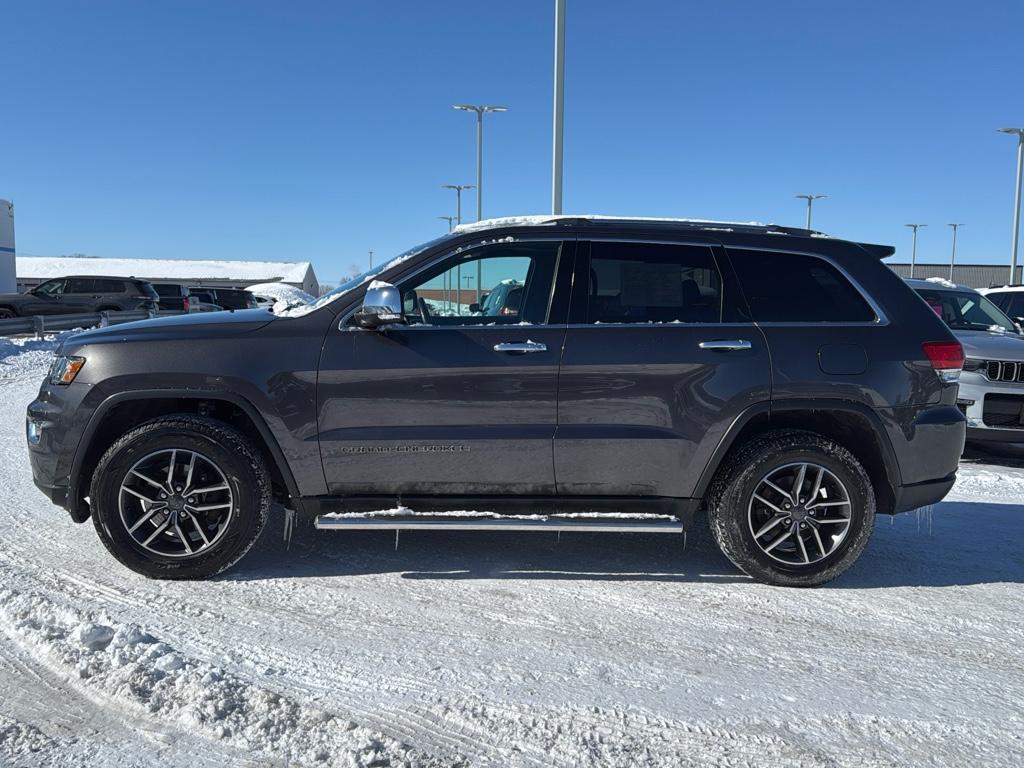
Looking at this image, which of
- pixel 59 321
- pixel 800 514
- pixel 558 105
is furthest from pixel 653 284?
pixel 59 321

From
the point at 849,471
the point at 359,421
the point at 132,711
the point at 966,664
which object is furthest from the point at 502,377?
the point at 966,664

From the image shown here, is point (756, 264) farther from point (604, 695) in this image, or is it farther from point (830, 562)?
point (604, 695)

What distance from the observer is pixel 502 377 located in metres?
3.93

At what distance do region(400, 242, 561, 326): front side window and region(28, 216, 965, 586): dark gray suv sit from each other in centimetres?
2

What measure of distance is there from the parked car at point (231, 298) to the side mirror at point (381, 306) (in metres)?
29.5

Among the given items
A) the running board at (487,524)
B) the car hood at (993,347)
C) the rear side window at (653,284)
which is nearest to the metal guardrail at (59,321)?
the running board at (487,524)

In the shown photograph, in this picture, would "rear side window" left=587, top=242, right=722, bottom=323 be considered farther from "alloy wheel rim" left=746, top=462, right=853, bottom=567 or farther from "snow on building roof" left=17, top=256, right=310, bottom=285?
"snow on building roof" left=17, top=256, right=310, bottom=285

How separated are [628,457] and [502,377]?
0.76 m

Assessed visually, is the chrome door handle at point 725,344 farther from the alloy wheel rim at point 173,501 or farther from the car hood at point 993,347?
the car hood at point 993,347

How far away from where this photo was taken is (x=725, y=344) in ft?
13.1

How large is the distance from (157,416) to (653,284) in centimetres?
272

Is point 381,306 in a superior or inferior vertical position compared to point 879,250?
inferior

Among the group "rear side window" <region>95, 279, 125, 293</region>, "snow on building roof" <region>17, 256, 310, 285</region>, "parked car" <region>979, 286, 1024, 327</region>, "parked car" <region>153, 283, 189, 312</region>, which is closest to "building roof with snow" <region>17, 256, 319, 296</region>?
"snow on building roof" <region>17, 256, 310, 285</region>

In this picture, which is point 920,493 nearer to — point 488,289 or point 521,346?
point 521,346
